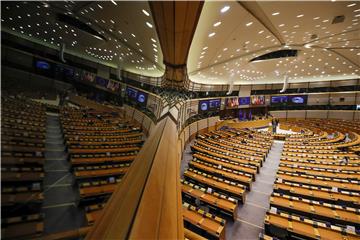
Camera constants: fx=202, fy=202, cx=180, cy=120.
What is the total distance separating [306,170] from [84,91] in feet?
31.0

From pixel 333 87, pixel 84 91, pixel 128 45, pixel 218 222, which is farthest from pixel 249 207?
pixel 333 87

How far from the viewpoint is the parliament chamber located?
3.70ft

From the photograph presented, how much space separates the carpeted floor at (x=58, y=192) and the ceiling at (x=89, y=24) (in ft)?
3.45

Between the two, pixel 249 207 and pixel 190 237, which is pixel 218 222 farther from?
pixel 249 207

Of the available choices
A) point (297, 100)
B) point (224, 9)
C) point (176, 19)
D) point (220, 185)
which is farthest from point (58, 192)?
point (297, 100)

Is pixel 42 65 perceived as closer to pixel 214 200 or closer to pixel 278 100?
pixel 214 200

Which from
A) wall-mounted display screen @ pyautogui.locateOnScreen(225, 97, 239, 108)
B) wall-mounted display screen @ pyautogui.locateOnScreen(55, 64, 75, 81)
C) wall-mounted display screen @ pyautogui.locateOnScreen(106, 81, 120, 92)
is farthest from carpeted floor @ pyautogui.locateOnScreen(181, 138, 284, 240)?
wall-mounted display screen @ pyautogui.locateOnScreen(225, 97, 239, 108)

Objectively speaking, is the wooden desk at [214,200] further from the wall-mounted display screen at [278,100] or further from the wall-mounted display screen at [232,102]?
the wall-mounted display screen at [278,100]

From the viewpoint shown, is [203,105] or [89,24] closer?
[89,24]

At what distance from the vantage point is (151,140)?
264cm

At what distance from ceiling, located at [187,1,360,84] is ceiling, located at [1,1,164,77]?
258cm

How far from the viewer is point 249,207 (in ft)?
22.7

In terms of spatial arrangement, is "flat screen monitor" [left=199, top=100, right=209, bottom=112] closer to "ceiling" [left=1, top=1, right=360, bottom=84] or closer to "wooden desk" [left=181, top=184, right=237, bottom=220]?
"ceiling" [left=1, top=1, right=360, bottom=84]

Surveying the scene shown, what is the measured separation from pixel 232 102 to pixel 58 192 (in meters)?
26.5
